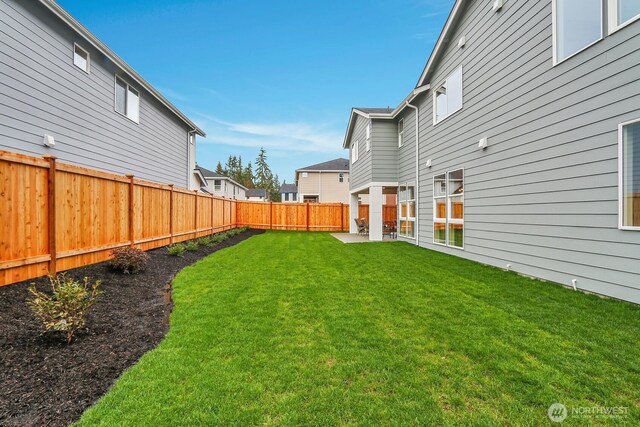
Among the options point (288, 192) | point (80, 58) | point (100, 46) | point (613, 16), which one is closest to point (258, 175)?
point (288, 192)

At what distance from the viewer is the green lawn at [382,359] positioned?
208cm

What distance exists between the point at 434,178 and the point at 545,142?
4.38 metres

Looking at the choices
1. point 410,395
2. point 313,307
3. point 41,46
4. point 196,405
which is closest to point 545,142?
point 313,307

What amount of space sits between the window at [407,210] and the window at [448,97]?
297 cm

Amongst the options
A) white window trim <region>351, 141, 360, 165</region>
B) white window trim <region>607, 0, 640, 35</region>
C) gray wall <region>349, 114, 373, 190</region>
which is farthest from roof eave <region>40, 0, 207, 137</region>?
white window trim <region>607, 0, 640, 35</region>

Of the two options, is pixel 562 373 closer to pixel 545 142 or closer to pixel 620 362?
pixel 620 362

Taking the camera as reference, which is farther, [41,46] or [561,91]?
[41,46]

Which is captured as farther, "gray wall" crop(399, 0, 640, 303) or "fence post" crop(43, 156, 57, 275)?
"fence post" crop(43, 156, 57, 275)

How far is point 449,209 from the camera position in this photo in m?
8.94

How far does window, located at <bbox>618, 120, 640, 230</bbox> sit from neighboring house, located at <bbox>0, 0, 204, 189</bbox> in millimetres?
10054

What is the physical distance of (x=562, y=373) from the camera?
2.52m

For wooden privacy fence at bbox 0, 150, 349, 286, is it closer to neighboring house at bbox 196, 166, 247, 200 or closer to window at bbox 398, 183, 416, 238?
window at bbox 398, 183, 416, 238

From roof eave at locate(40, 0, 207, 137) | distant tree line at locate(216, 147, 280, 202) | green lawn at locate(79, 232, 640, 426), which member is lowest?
green lawn at locate(79, 232, 640, 426)

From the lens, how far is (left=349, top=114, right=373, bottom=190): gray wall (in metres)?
14.0
